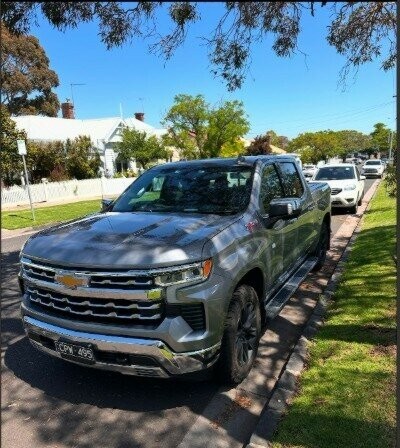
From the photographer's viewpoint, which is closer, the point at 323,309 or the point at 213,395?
the point at 213,395

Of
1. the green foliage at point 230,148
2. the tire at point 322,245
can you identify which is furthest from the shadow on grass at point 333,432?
the green foliage at point 230,148

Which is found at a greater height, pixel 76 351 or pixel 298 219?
pixel 298 219

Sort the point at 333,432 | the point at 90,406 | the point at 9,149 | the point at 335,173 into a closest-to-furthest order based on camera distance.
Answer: the point at 333,432 → the point at 90,406 → the point at 335,173 → the point at 9,149

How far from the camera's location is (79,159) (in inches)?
1192

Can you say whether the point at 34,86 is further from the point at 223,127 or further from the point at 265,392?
the point at 265,392

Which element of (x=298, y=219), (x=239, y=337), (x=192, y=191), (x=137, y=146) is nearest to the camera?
(x=239, y=337)

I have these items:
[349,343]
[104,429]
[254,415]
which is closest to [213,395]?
[254,415]

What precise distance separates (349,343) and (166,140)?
41.1m

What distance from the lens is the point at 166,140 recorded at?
43.8 meters

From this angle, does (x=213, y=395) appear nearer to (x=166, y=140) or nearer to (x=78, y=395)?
(x=78, y=395)

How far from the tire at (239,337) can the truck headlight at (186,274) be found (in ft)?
1.61

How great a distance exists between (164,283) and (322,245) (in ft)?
15.4

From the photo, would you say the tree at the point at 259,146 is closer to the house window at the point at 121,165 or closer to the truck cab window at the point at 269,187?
the house window at the point at 121,165

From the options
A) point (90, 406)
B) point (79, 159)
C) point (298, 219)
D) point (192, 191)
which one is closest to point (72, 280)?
point (90, 406)
